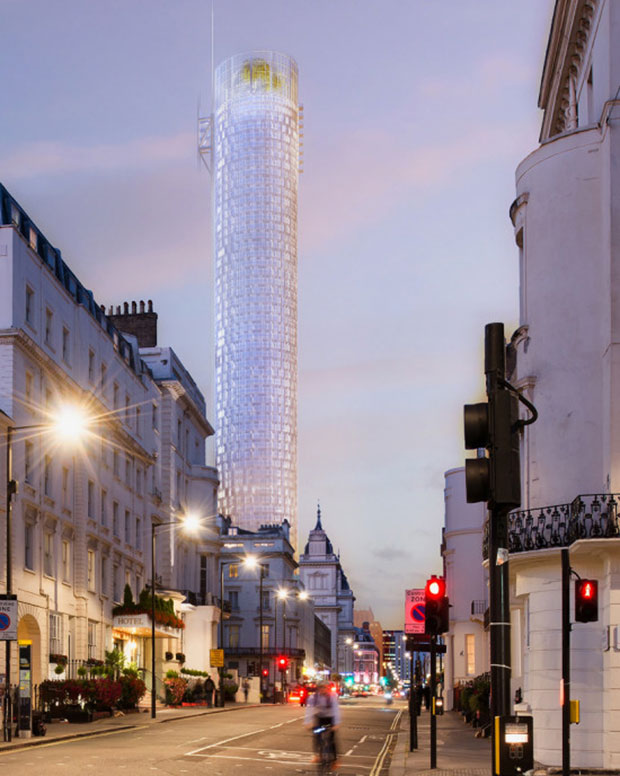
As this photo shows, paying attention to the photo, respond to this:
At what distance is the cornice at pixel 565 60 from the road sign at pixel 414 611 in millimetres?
11096

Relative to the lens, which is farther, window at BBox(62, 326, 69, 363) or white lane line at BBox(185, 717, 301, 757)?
window at BBox(62, 326, 69, 363)

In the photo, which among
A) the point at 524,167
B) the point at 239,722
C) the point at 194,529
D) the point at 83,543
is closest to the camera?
the point at 524,167

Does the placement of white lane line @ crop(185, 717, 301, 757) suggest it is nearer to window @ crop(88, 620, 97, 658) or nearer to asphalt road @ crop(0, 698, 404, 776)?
asphalt road @ crop(0, 698, 404, 776)

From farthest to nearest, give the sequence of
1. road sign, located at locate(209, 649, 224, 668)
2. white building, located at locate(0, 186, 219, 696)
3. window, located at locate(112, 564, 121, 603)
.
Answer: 1. road sign, located at locate(209, 649, 224, 668)
2. window, located at locate(112, 564, 121, 603)
3. white building, located at locate(0, 186, 219, 696)

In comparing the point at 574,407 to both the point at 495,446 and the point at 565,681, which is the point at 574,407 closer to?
the point at 565,681

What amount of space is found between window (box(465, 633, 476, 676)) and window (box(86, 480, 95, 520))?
20.2m

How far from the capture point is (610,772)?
879 inches

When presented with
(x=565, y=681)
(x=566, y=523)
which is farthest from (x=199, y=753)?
(x=565, y=681)

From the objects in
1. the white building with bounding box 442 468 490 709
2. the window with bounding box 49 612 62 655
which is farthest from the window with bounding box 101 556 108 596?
the white building with bounding box 442 468 490 709

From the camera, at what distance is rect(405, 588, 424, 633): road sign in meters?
28.0

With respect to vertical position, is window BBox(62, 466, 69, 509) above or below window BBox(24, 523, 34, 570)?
above

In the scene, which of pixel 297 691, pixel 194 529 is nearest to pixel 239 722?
pixel 194 529

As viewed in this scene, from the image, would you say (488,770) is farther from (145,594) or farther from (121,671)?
(145,594)

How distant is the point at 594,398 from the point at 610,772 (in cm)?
708
